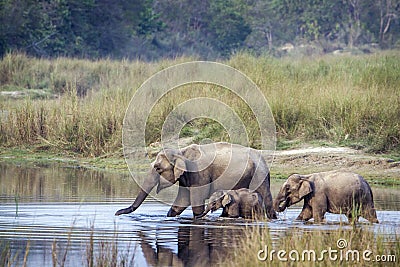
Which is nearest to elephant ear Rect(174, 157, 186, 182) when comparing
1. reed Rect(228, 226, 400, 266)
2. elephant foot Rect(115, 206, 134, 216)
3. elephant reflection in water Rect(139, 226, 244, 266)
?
elephant foot Rect(115, 206, 134, 216)

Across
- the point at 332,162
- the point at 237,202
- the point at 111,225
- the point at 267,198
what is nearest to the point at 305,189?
the point at 267,198

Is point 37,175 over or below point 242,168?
below

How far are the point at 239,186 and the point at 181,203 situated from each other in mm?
865

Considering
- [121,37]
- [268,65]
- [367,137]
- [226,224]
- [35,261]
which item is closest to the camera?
[35,261]

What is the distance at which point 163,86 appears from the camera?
76.7 feet

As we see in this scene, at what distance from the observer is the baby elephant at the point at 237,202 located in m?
11.9

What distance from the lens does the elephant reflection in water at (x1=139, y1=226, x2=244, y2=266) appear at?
358 inches

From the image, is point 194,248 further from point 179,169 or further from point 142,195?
point 142,195

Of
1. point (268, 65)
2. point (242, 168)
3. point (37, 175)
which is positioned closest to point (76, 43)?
point (268, 65)

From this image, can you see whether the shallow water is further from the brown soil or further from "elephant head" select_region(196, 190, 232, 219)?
the brown soil

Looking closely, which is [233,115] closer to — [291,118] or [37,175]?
[291,118]

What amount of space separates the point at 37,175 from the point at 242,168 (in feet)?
19.0

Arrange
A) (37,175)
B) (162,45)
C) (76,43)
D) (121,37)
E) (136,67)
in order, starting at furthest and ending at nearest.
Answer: (162,45), (121,37), (76,43), (136,67), (37,175)

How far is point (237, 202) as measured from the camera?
39.2 feet
